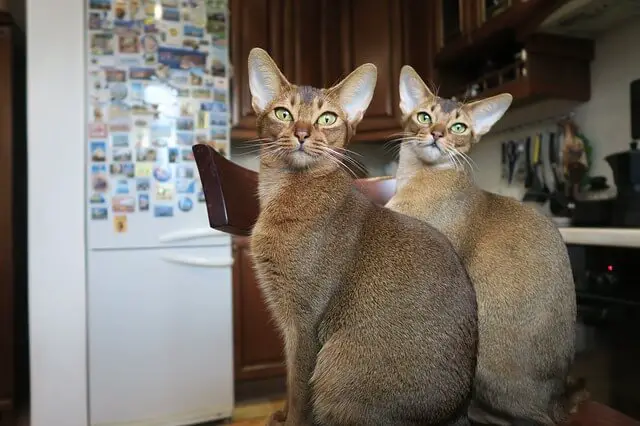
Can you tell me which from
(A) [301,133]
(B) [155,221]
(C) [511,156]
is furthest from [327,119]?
(C) [511,156]

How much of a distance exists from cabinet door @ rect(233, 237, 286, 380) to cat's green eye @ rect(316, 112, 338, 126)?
167 cm

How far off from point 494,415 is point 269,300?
358 millimetres

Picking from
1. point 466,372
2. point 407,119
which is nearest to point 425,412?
point 466,372

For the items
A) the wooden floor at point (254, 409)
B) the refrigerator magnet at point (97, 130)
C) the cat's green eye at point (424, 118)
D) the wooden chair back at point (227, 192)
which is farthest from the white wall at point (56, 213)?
the cat's green eye at point (424, 118)

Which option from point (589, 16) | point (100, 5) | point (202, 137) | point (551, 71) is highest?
point (100, 5)

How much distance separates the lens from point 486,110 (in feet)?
2.62

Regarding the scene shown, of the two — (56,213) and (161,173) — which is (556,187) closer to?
(161,173)

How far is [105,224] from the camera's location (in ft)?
6.02

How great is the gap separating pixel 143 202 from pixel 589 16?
1780 mm

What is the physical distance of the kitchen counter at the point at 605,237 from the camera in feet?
3.38

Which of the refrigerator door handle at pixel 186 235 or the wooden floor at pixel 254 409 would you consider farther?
the wooden floor at pixel 254 409

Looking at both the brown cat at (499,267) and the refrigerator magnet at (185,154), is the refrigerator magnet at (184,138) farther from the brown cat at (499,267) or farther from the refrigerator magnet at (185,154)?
the brown cat at (499,267)

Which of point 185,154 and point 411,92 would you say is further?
point 185,154

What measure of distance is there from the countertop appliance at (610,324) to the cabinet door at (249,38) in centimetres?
171
